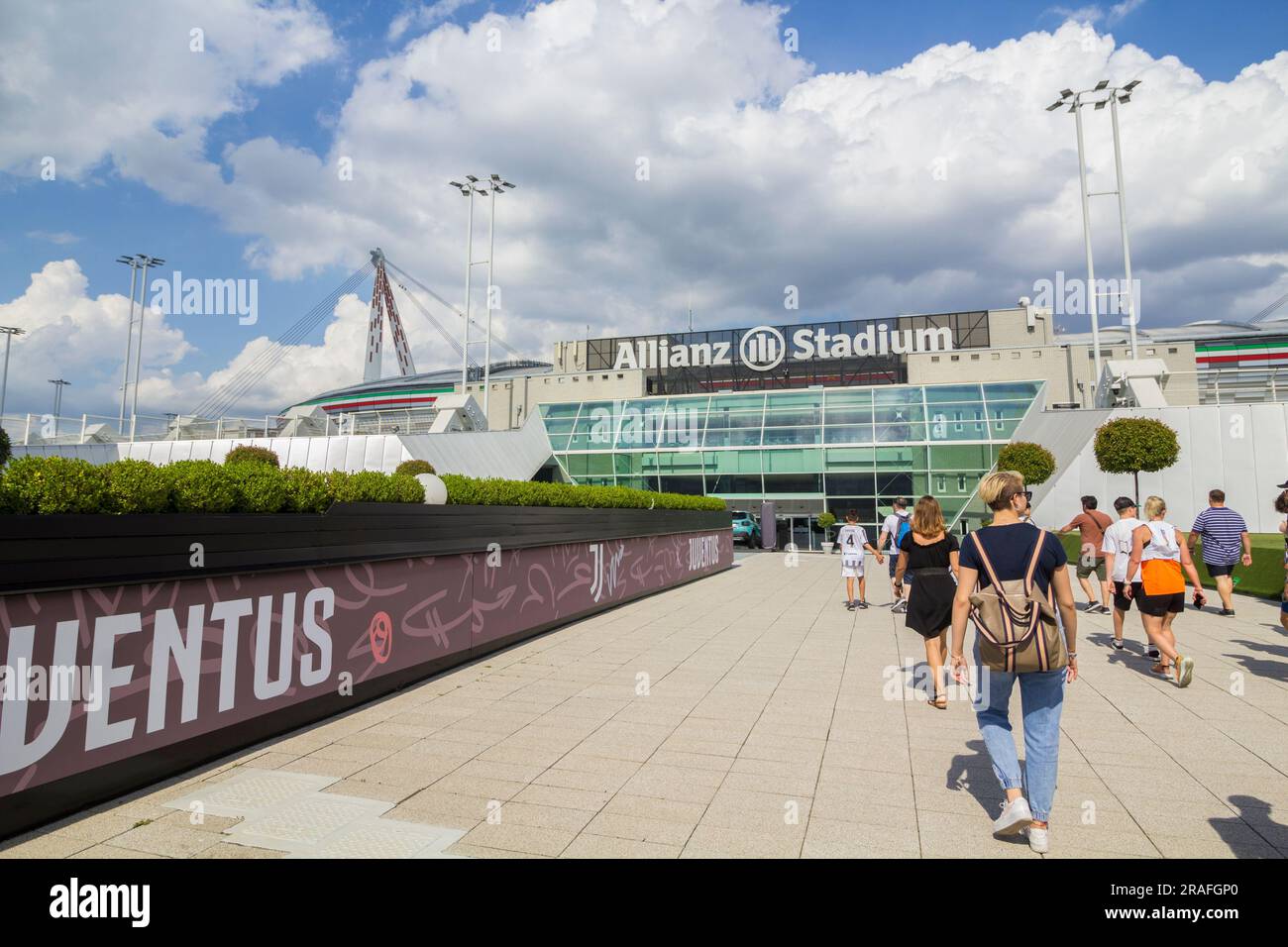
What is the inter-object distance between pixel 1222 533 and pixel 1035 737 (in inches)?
364

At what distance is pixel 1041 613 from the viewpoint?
3.51 m

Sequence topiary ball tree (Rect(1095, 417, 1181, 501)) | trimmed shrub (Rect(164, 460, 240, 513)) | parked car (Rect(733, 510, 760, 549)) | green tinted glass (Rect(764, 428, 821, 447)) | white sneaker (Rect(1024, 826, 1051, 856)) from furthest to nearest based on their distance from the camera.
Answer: green tinted glass (Rect(764, 428, 821, 447)) → parked car (Rect(733, 510, 760, 549)) → topiary ball tree (Rect(1095, 417, 1181, 501)) → trimmed shrub (Rect(164, 460, 240, 513)) → white sneaker (Rect(1024, 826, 1051, 856))

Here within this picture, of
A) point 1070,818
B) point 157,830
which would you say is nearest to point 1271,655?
point 1070,818

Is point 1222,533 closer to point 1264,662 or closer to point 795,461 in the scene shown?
point 1264,662

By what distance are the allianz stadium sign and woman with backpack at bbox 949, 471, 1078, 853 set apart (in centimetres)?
4401

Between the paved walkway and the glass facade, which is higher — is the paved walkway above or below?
below

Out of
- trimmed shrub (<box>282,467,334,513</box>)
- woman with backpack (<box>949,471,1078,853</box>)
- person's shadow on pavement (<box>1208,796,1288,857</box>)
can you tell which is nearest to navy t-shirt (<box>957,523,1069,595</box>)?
woman with backpack (<box>949,471,1078,853</box>)

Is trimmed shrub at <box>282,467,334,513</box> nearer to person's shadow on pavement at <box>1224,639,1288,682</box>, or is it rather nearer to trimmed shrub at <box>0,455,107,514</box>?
trimmed shrub at <box>0,455,107,514</box>

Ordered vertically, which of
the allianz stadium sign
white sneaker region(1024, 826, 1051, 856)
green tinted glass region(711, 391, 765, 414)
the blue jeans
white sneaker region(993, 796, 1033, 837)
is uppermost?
the allianz stadium sign

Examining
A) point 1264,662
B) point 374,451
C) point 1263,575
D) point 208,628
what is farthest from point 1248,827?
point 374,451

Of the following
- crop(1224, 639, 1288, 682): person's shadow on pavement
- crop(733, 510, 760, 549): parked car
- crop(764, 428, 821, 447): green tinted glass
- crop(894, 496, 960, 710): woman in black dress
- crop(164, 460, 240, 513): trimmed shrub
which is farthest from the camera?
crop(764, 428, 821, 447): green tinted glass

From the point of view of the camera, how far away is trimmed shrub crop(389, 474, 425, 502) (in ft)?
23.5

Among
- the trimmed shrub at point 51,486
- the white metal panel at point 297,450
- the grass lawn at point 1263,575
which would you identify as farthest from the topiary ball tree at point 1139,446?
the white metal panel at point 297,450

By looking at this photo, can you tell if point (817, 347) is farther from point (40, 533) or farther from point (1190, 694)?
point (40, 533)
